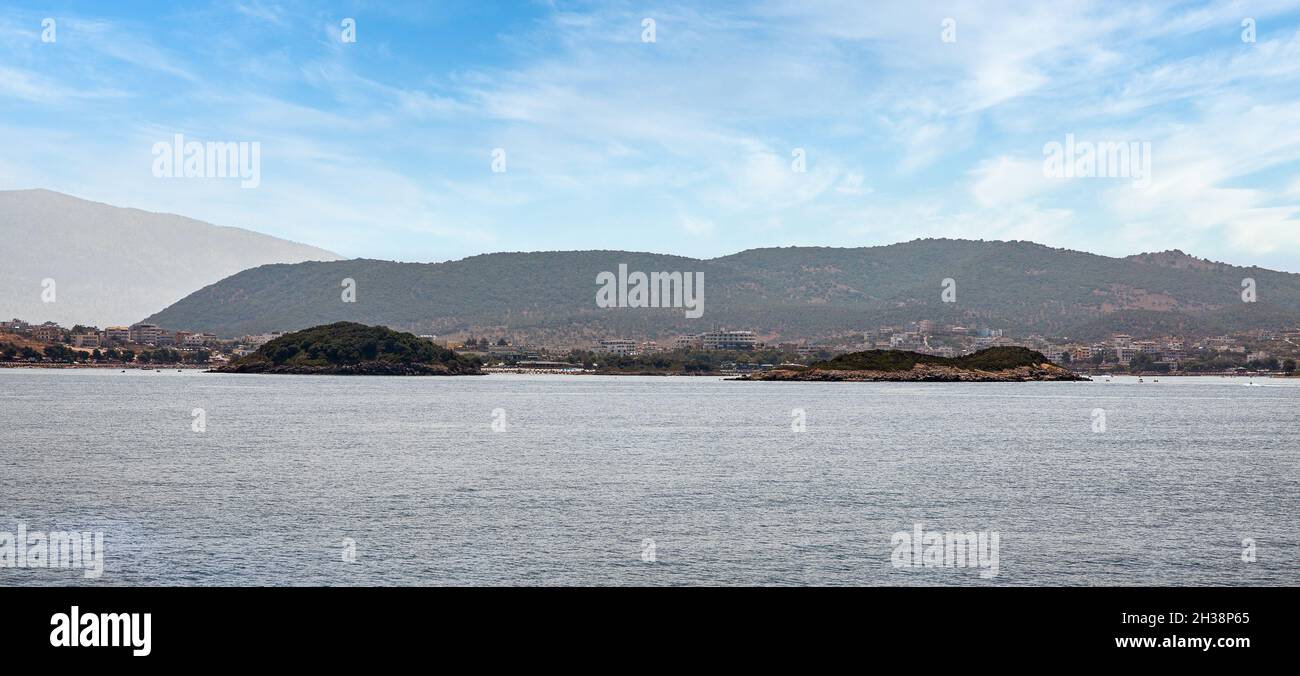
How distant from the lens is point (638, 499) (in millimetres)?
43156

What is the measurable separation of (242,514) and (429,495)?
796 cm

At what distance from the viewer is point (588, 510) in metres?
40.0

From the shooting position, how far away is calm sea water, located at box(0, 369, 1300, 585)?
29281 millimetres

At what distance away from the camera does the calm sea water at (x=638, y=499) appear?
29281 millimetres

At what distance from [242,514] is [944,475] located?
106 feet

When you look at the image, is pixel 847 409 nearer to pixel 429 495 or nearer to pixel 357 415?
pixel 357 415
